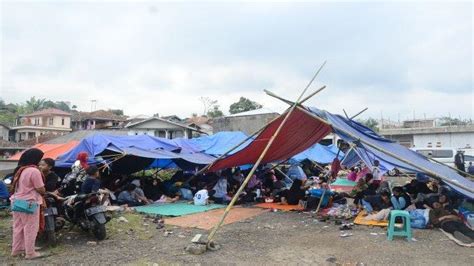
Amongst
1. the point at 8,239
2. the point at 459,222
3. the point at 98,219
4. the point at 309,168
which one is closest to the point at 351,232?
the point at 459,222

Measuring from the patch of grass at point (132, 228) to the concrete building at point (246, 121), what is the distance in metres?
25.0

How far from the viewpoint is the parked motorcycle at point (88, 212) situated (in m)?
6.06

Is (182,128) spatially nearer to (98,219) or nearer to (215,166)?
(215,166)

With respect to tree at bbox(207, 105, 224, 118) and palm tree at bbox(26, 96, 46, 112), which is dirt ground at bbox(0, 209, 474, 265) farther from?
palm tree at bbox(26, 96, 46, 112)

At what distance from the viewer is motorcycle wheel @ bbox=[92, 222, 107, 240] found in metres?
6.17

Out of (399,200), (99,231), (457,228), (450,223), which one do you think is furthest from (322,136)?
(99,231)

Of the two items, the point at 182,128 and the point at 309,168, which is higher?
the point at 182,128

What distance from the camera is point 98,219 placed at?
6066 mm

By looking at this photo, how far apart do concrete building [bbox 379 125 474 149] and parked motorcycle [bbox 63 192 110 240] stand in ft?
101

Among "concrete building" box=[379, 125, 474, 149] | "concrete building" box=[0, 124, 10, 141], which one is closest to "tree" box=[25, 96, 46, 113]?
"concrete building" box=[0, 124, 10, 141]

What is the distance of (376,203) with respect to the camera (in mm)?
9008

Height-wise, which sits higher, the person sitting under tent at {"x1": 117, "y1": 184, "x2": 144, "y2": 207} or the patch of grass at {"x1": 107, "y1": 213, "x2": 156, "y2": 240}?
the person sitting under tent at {"x1": 117, "y1": 184, "x2": 144, "y2": 207}

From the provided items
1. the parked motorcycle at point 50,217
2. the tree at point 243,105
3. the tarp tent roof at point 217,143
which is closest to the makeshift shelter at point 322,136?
the tarp tent roof at point 217,143

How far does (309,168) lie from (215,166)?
10.2 m
